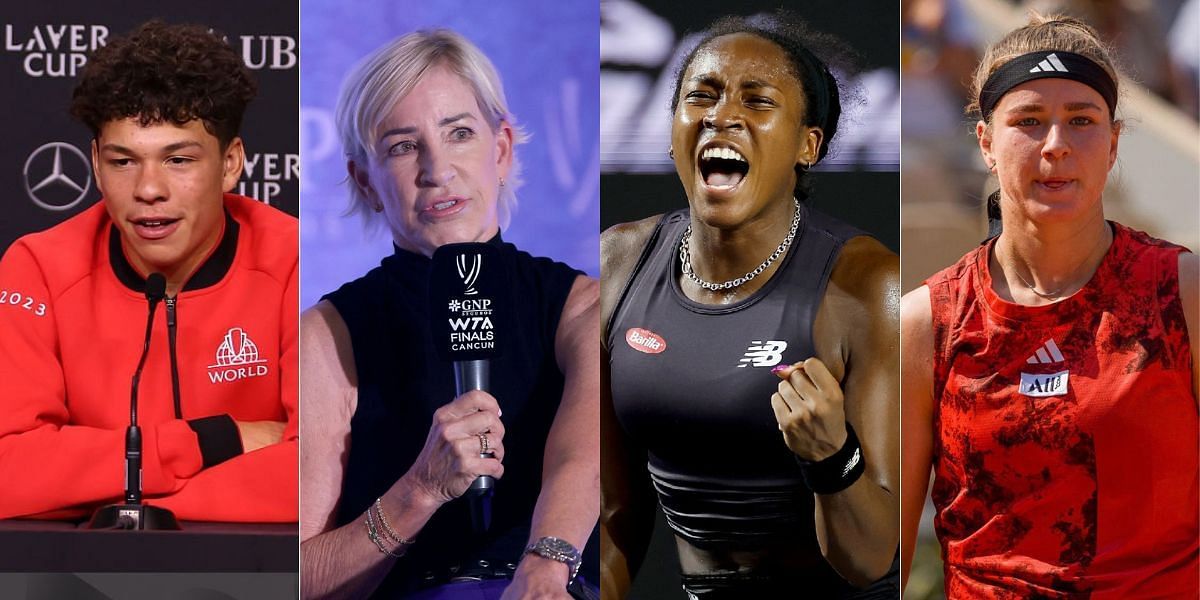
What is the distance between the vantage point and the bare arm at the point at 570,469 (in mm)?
5195

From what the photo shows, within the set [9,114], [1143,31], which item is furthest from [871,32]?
[9,114]

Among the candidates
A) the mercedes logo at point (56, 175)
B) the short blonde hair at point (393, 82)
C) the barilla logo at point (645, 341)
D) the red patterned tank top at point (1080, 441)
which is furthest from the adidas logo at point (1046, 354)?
the mercedes logo at point (56, 175)

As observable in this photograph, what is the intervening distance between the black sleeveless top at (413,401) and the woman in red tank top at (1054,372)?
1.43 meters

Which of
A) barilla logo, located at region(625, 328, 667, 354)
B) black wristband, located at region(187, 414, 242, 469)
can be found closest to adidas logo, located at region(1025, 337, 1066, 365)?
barilla logo, located at region(625, 328, 667, 354)

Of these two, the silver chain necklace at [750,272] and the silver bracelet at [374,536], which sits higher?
the silver chain necklace at [750,272]

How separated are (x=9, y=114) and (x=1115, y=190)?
4.15 metres

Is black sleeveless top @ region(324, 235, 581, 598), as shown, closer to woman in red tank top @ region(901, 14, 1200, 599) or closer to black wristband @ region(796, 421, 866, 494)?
black wristband @ region(796, 421, 866, 494)

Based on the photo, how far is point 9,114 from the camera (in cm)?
516

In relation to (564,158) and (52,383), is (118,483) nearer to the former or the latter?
(52,383)

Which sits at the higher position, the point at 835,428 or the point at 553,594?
the point at 835,428

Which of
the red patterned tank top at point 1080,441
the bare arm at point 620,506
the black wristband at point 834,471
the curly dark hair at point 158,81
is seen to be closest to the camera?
the red patterned tank top at point 1080,441

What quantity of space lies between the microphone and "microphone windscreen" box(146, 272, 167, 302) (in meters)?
1.00

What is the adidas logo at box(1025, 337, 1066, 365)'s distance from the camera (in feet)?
16.3

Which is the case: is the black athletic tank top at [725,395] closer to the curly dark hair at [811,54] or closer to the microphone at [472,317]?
the curly dark hair at [811,54]
